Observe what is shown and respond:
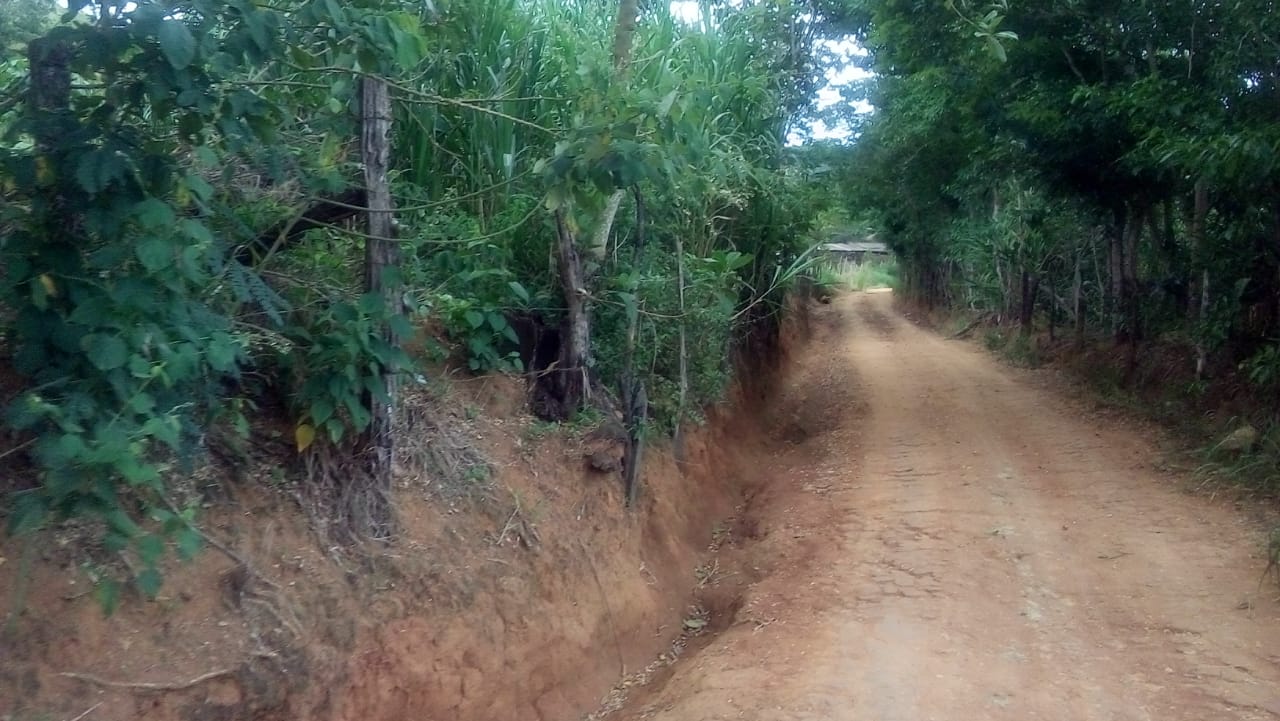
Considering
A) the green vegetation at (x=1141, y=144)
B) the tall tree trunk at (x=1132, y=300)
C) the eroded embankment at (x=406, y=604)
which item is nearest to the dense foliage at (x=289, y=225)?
the eroded embankment at (x=406, y=604)

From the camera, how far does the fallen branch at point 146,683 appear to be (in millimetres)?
4098

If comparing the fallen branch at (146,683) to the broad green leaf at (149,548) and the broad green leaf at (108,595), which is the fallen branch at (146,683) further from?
the broad green leaf at (149,548)

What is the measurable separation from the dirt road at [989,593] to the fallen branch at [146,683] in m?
2.44

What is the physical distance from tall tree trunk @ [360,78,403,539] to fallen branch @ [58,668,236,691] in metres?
1.38

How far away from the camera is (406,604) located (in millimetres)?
5520

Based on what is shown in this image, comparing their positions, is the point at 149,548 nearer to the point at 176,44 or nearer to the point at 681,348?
the point at 176,44

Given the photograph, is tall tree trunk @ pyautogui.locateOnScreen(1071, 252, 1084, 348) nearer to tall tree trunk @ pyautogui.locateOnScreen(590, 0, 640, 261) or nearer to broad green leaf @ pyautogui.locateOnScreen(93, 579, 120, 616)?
tall tree trunk @ pyautogui.locateOnScreen(590, 0, 640, 261)

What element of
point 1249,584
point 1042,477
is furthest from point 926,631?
point 1042,477

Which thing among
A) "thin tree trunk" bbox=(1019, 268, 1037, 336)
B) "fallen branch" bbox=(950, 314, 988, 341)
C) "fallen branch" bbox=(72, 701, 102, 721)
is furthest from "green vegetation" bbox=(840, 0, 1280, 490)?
"fallen branch" bbox=(950, 314, 988, 341)

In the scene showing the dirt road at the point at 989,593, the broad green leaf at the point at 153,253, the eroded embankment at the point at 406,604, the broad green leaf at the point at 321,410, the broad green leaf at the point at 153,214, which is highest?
the broad green leaf at the point at 153,214

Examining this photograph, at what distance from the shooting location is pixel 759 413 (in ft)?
46.3

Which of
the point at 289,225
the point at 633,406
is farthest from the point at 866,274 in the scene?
the point at 289,225

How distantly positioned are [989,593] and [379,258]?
445cm

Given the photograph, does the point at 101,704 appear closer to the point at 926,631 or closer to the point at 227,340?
the point at 227,340
